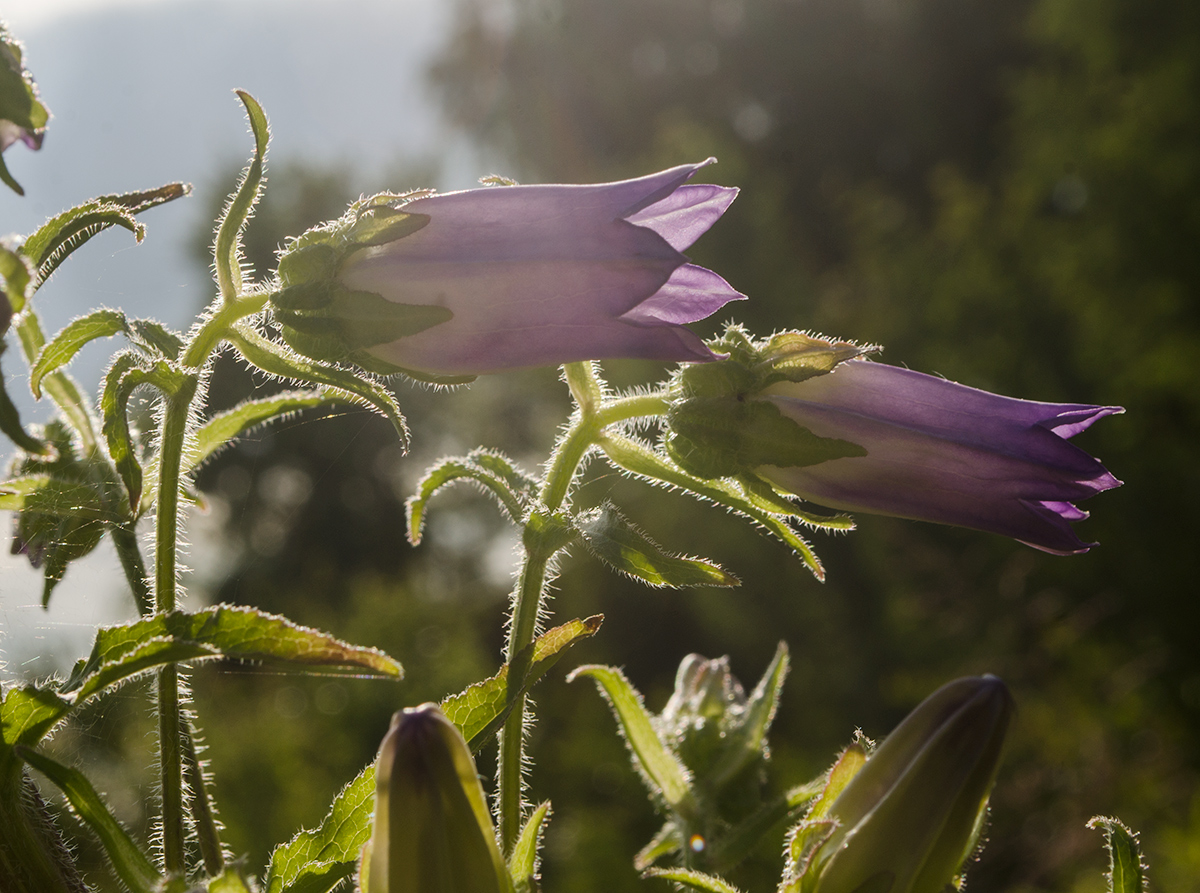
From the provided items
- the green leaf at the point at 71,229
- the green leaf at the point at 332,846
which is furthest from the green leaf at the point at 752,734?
the green leaf at the point at 71,229

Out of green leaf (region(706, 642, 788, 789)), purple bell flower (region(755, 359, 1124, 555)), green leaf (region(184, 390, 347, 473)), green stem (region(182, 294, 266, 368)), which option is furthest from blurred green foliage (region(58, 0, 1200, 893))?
green stem (region(182, 294, 266, 368))

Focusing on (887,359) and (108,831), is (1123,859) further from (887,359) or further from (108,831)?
(887,359)

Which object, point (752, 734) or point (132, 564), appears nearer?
point (132, 564)

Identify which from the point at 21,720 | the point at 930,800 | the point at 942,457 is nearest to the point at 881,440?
the point at 942,457

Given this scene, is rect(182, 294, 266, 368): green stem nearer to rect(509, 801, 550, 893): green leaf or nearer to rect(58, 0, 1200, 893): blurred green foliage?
rect(509, 801, 550, 893): green leaf

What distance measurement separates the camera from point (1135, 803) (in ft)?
17.4

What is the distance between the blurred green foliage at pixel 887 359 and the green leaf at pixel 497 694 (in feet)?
5.14

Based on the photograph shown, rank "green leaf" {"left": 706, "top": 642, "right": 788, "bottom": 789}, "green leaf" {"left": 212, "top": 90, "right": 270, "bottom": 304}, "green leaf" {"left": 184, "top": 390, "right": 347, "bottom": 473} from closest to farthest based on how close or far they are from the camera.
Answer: "green leaf" {"left": 212, "top": 90, "right": 270, "bottom": 304} < "green leaf" {"left": 184, "top": 390, "right": 347, "bottom": 473} < "green leaf" {"left": 706, "top": 642, "right": 788, "bottom": 789}

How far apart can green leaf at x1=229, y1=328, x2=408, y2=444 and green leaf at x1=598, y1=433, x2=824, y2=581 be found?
7.1 inches

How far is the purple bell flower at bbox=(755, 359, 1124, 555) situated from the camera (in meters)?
0.77

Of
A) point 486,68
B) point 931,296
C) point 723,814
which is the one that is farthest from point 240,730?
point 486,68

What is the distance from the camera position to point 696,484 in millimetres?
772

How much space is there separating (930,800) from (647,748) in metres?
0.41

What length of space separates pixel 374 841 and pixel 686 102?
47.5 ft
